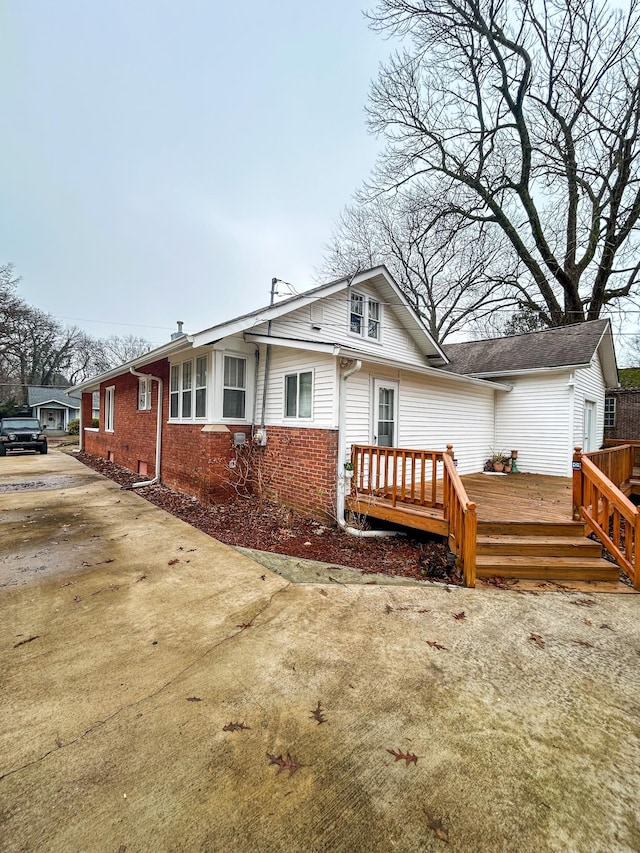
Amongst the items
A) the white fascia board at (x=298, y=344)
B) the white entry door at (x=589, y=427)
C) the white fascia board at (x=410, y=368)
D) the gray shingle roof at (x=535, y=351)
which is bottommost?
the white entry door at (x=589, y=427)

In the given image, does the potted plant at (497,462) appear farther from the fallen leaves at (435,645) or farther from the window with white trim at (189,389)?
the fallen leaves at (435,645)

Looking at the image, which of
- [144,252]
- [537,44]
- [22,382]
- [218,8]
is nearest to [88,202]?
[144,252]

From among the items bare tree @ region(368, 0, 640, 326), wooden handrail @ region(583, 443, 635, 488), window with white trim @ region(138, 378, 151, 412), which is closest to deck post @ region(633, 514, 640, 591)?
wooden handrail @ region(583, 443, 635, 488)

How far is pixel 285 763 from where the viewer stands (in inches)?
75.6

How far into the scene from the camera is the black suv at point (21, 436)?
17245mm

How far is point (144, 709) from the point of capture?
90.4 inches

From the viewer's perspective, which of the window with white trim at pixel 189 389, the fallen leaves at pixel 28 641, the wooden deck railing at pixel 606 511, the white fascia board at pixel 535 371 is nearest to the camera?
the fallen leaves at pixel 28 641

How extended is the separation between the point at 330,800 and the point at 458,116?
20.2 meters

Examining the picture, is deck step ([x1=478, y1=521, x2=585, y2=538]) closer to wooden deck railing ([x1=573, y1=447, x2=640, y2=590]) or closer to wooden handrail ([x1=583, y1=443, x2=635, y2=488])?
wooden deck railing ([x1=573, y1=447, x2=640, y2=590])

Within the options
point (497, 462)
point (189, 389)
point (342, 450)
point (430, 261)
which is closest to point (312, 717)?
point (342, 450)

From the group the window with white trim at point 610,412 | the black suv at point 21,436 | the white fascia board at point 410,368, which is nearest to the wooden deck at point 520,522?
the white fascia board at point 410,368

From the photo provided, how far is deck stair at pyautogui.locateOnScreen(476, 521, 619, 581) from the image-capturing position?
14.7 feet

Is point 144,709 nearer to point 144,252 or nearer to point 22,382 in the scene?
point 144,252

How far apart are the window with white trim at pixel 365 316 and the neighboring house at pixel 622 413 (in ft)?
37.1
